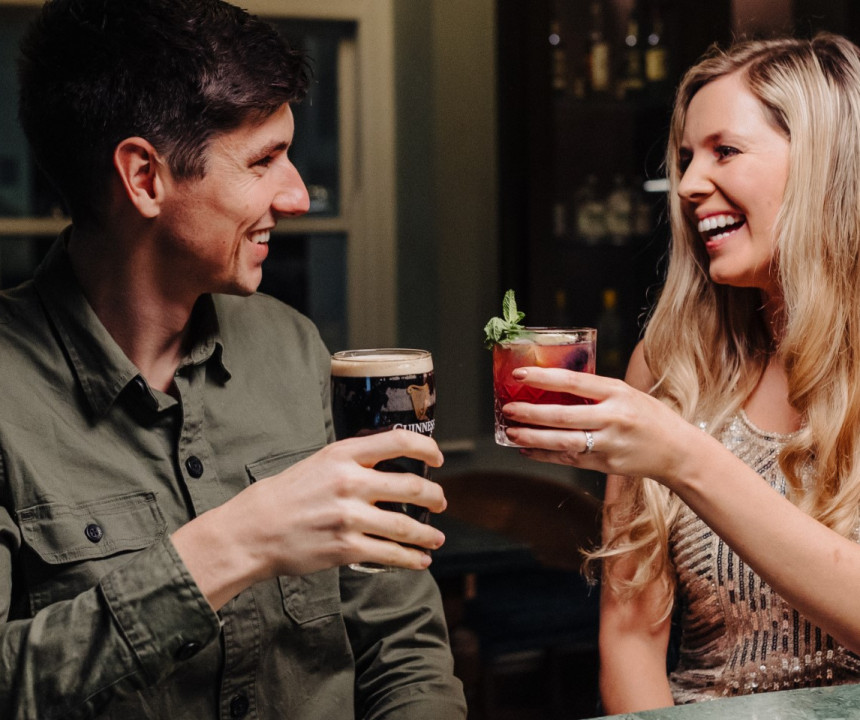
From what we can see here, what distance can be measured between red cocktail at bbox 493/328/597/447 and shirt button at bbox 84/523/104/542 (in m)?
0.56

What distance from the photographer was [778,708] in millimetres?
1014

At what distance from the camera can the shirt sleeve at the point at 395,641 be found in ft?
4.76

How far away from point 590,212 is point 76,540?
2.76 meters

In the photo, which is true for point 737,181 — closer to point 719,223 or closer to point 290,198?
point 719,223

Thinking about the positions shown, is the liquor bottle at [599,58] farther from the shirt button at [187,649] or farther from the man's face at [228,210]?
the shirt button at [187,649]

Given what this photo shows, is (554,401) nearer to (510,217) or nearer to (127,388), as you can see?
(127,388)

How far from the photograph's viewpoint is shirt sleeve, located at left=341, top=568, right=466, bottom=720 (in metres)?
1.45

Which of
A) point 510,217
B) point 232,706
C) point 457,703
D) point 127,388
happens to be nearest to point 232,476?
point 127,388

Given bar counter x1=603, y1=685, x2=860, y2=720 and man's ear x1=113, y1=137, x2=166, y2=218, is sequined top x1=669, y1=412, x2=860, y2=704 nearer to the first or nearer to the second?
bar counter x1=603, y1=685, x2=860, y2=720

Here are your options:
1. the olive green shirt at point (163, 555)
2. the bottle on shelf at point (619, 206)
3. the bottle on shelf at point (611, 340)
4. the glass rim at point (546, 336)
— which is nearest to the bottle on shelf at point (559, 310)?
the bottle on shelf at point (611, 340)

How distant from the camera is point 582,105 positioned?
3531 mm

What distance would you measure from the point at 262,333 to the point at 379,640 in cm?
54

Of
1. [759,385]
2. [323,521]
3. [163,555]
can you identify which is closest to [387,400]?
[323,521]

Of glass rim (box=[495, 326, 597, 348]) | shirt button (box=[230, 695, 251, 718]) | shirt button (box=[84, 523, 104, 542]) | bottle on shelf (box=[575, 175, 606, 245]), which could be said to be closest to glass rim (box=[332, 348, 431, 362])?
glass rim (box=[495, 326, 597, 348])
